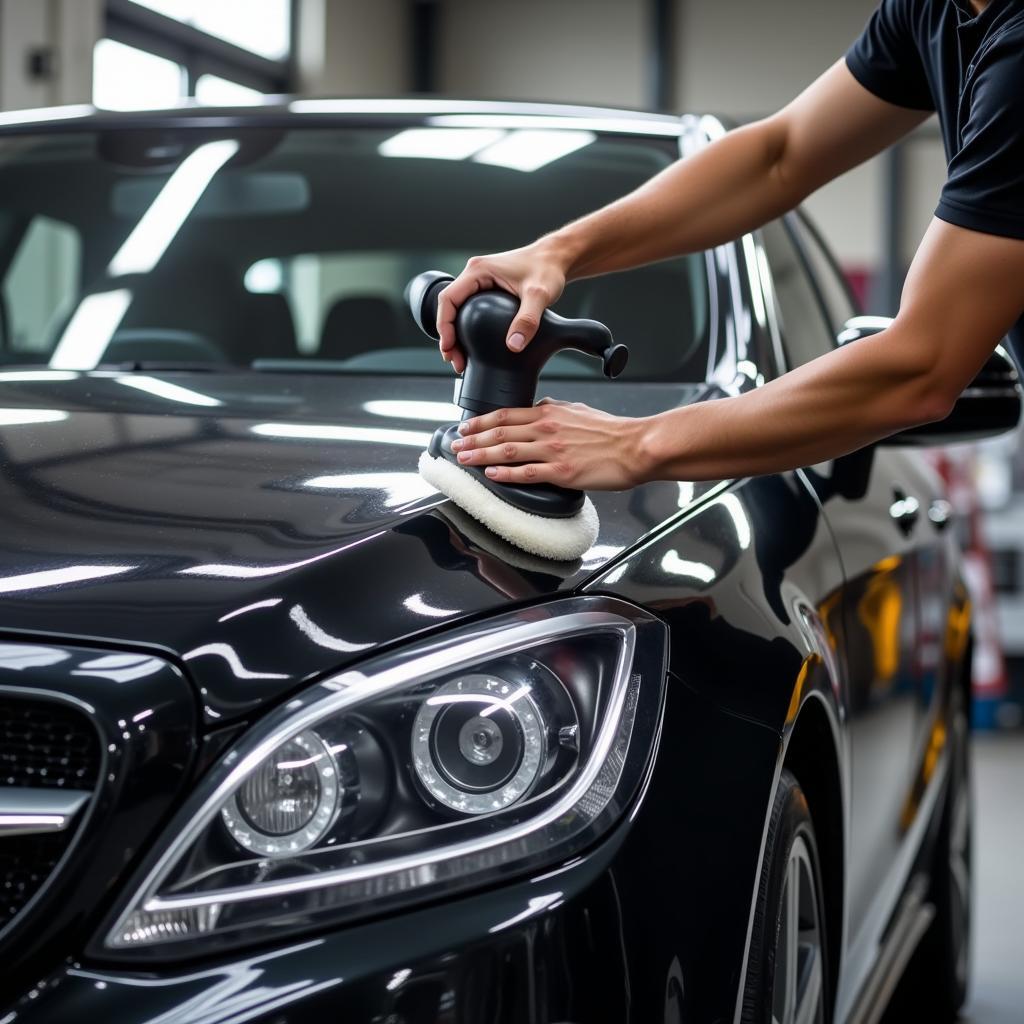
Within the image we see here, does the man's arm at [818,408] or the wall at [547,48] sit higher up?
the wall at [547,48]

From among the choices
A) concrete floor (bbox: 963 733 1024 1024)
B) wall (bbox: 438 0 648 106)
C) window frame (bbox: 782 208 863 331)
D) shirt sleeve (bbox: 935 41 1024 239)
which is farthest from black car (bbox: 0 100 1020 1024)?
wall (bbox: 438 0 648 106)

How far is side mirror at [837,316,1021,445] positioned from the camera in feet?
5.71

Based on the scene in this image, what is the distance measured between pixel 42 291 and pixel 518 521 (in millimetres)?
1560

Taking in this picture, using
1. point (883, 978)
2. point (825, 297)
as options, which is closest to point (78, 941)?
point (883, 978)

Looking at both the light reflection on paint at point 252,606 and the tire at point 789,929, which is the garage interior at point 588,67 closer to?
the tire at point 789,929

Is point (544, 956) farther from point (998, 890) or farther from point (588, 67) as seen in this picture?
point (588, 67)

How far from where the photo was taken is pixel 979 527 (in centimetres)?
638

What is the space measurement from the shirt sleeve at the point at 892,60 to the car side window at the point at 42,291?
106cm

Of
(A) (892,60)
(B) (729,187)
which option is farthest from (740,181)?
(A) (892,60)

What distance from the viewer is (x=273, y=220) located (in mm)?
2092

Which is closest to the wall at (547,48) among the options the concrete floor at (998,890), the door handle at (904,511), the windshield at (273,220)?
the concrete floor at (998,890)

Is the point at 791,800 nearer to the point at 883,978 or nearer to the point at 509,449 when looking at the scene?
the point at 509,449

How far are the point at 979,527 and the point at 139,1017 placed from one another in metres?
5.91

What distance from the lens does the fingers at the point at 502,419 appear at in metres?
1.18
